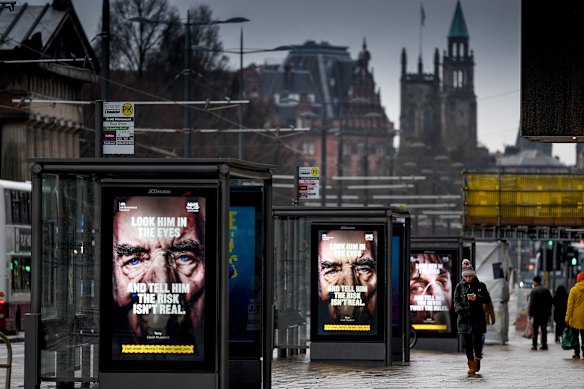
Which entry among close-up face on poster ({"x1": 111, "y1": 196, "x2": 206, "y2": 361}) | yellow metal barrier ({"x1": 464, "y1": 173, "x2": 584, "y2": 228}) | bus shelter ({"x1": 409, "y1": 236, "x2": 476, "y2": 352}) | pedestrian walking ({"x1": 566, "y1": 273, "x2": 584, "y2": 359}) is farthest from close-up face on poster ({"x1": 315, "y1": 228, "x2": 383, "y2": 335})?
yellow metal barrier ({"x1": 464, "y1": 173, "x2": 584, "y2": 228})

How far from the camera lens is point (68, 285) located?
1753 centimetres

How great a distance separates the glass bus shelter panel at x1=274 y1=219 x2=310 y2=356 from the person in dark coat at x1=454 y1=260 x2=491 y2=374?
290cm

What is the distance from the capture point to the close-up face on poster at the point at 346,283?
26031 mm

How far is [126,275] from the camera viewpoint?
54.3 feet

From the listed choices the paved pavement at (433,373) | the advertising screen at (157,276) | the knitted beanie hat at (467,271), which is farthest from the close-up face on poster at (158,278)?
the knitted beanie hat at (467,271)

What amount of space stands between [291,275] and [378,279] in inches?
65.1

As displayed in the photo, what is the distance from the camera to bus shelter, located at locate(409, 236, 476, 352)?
32.9m

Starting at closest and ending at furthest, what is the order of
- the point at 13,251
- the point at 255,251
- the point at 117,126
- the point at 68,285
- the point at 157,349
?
1. the point at 157,349
2. the point at 68,285
3. the point at 255,251
4. the point at 117,126
5. the point at 13,251

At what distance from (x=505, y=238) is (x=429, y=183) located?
9228cm

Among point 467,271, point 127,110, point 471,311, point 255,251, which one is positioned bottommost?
point 471,311

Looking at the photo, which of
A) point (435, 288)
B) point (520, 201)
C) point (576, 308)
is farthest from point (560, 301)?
point (576, 308)

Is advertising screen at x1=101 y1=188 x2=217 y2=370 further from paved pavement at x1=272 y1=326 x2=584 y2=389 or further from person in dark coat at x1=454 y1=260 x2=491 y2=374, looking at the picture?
person in dark coat at x1=454 y1=260 x2=491 y2=374

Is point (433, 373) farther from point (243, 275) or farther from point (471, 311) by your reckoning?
point (243, 275)

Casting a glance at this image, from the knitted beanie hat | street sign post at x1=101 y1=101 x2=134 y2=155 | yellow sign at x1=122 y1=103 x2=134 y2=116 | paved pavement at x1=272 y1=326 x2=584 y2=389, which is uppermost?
yellow sign at x1=122 y1=103 x2=134 y2=116
